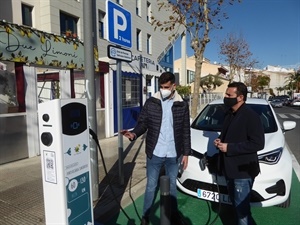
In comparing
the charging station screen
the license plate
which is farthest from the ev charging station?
the license plate

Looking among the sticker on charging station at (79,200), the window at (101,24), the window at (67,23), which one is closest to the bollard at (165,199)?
the sticker on charging station at (79,200)

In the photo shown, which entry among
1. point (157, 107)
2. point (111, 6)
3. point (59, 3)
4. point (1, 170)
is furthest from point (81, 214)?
point (59, 3)

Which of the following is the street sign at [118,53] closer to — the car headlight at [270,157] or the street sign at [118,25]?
the street sign at [118,25]

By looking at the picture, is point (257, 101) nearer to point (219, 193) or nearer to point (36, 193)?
point (219, 193)

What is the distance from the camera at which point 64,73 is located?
7.44 metres

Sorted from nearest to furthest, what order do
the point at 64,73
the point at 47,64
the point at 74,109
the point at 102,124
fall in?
the point at 74,109 < the point at 47,64 < the point at 64,73 < the point at 102,124

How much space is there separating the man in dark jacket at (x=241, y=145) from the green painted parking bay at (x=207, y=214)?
2.47ft

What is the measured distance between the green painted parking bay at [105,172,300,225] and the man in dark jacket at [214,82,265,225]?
753 millimetres

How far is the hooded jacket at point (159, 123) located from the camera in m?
2.96

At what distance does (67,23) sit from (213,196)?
1279cm

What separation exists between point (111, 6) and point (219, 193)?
10.1ft

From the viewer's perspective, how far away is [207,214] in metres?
3.56

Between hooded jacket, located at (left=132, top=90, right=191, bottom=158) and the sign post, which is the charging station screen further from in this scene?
the sign post

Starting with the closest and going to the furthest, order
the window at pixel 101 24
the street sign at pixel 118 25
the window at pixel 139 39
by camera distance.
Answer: the street sign at pixel 118 25
the window at pixel 101 24
the window at pixel 139 39
